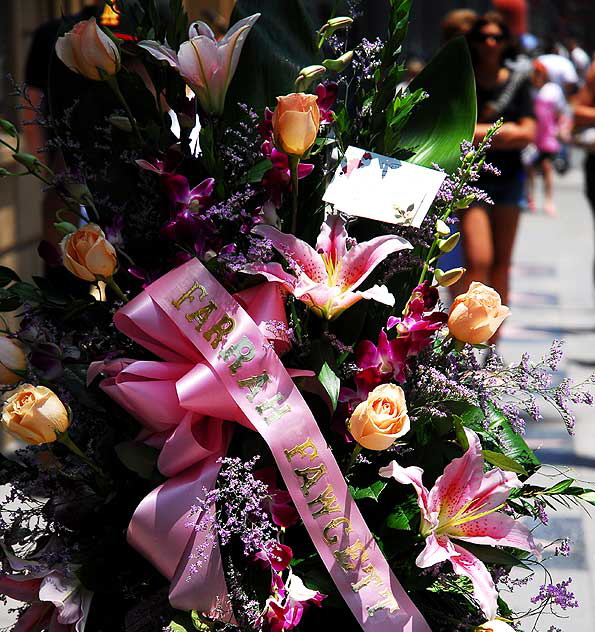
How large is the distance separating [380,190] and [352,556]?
46 centimetres

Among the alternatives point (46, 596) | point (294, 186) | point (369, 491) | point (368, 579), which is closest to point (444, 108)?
point (294, 186)

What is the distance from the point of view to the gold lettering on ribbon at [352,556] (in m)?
1.38

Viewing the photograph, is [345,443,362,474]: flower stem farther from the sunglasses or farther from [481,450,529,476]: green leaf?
the sunglasses

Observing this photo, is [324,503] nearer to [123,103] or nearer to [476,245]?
[123,103]

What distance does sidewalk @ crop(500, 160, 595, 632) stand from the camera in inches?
132

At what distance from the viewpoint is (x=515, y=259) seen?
384 inches

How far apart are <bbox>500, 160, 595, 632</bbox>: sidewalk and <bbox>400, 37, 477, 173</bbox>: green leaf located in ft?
A: 1.45

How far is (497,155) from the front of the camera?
5102 millimetres

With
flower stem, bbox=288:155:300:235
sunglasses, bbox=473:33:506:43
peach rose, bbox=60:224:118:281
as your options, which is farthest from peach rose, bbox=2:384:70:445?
sunglasses, bbox=473:33:506:43

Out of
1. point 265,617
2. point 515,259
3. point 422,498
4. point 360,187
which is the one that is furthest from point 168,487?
point 515,259

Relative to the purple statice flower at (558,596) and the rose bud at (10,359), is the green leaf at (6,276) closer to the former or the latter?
the rose bud at (10,359)

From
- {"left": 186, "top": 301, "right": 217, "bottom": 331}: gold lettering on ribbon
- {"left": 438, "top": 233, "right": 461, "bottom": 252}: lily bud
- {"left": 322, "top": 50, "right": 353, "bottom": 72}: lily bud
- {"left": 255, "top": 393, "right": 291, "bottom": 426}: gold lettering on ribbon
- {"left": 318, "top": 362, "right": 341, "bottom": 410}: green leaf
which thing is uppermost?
{"left": 322, "top": 50, "right": 353, "bottom": 72}: lily bud

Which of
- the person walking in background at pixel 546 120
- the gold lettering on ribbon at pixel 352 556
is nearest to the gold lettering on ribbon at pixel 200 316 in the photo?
the gold lettering on ribbon at pixel 352 556

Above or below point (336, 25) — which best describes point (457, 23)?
below
